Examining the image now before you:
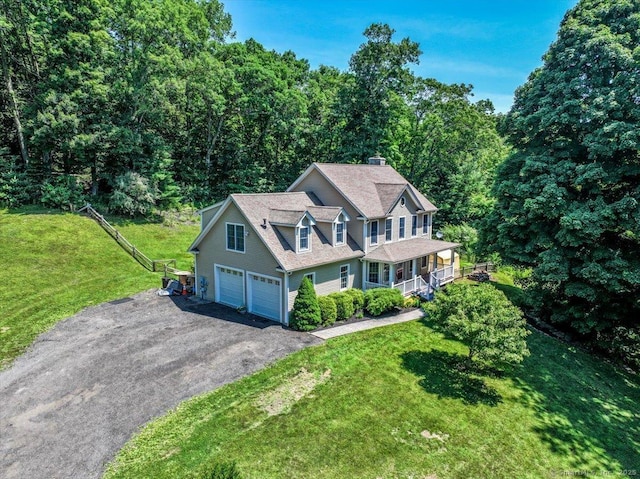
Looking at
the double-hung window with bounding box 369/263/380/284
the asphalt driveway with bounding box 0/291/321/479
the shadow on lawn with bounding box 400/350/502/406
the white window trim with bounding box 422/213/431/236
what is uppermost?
the white window trim with bounding box 422/213/431/236

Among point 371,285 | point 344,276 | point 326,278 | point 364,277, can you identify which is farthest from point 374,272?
point 326,278

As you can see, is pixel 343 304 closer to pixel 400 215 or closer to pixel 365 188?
pixel 400 215

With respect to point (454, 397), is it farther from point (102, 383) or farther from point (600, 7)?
point (600, 7)

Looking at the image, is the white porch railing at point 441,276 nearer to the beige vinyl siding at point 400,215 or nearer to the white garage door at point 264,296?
the beige vinyl siding at point 400,215

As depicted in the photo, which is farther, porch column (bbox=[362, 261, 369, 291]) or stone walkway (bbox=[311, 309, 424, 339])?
porch column (bbox=[362, 261, 369, 291])

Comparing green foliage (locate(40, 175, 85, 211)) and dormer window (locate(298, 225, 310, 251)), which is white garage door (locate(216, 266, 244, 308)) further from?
green foliage (locate(40, 175, 85, 211))

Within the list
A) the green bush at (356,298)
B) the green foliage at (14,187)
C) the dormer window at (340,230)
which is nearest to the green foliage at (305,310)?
the green bush at (356,298)

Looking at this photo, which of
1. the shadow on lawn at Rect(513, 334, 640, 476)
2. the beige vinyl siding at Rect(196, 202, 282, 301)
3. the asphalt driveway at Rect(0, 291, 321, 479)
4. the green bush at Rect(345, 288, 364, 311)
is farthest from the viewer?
the green bush at Rect(345, 288, 364, 311)

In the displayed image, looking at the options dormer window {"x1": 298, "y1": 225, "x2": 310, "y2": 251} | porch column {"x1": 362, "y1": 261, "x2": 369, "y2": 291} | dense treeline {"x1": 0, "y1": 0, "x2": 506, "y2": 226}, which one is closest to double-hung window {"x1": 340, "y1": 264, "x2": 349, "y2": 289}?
porch column {"x1": 362, "y1": 261, "x2": 369, "y2": 291}
